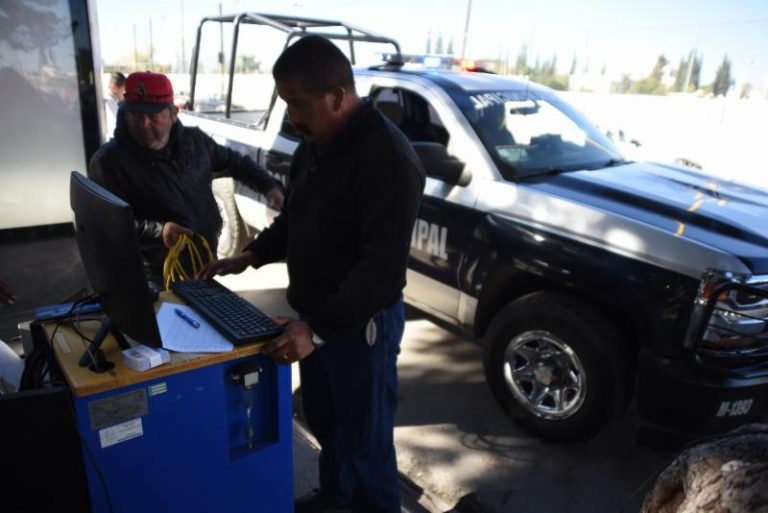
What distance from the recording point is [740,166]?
10.4 m

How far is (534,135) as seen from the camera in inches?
144

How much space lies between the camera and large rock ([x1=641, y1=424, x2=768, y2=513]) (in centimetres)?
82

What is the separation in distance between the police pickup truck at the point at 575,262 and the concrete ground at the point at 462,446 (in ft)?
0.64

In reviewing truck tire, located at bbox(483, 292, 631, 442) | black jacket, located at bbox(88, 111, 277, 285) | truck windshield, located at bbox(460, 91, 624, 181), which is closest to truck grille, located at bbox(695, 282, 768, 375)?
truck tire, located at bbox(483, 292, 631, 442)

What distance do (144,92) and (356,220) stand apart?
54.5 inches

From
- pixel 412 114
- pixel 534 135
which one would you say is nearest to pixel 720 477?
pixel 534 135

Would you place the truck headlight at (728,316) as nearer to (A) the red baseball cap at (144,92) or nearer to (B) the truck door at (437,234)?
(B) the truck door at (437,234)

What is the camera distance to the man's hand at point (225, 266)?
227 centimetres

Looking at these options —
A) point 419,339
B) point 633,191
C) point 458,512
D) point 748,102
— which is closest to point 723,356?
point 633,191

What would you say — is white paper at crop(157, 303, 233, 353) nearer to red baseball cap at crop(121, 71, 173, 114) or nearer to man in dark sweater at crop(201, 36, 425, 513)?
man in dark sweater at crop(201, 36, 425, 513)

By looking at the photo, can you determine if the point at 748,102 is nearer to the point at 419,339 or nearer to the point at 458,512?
the point at 419,339

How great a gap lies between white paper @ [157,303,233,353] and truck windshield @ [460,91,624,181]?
2.03m

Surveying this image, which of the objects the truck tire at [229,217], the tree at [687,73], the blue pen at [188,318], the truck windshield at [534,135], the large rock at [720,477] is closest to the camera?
the large rock at [720,477]

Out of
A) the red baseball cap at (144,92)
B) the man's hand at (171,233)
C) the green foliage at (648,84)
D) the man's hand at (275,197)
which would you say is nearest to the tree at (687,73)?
the green foliage at (648,84)
